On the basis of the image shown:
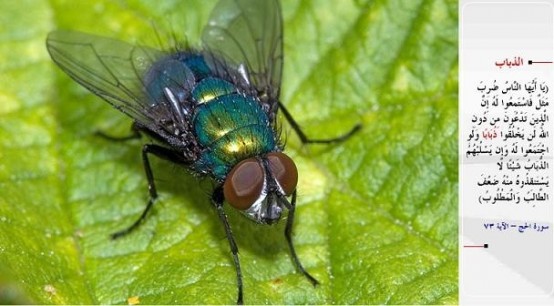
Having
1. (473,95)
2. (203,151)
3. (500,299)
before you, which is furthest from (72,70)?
(500,299)

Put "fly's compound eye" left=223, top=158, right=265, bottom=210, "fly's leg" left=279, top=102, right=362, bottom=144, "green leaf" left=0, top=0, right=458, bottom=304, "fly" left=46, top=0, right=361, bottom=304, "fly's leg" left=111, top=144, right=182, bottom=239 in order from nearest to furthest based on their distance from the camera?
"fly's compound eye" left=223, top=158, right=265, bottom=210, "fly" left=46, top=0, right=361, bottom=304, "green leaf" left=0, top=0, right=458, bottom=304, "fly's leg" left=111, top=144, right=182, bottom=239, "fly's leg" left=279, top=102, right=362, bottom=144

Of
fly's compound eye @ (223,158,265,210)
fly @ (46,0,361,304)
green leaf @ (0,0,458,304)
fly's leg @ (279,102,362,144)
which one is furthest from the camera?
→ fly's leg @ (279,102,362,144)

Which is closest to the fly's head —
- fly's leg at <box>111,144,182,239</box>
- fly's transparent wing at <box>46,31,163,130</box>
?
fly's leg at <box>111,144,182,239</box>

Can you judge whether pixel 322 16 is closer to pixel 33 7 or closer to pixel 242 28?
pixel 242 28

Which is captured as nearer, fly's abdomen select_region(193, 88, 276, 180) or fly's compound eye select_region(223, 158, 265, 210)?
fly's compound eye select_region(223, 158, 265, 210)

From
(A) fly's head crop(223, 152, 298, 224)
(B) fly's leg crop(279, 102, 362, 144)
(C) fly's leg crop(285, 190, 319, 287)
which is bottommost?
(C) fly's leg crop(285, 190, 319, 287)

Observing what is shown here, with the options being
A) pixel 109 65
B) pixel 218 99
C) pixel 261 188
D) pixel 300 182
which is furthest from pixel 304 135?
pixel 109 65

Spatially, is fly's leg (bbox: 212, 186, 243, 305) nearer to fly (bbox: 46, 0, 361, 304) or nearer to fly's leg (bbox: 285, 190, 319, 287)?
fly (bbox: 46, 0, 361, 304)

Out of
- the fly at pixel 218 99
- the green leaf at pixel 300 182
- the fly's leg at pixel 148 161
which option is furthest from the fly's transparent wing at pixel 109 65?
the green leaf at pixel 300 182

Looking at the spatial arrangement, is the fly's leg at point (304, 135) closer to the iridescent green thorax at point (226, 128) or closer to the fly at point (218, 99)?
the fly at point (218, 99)
